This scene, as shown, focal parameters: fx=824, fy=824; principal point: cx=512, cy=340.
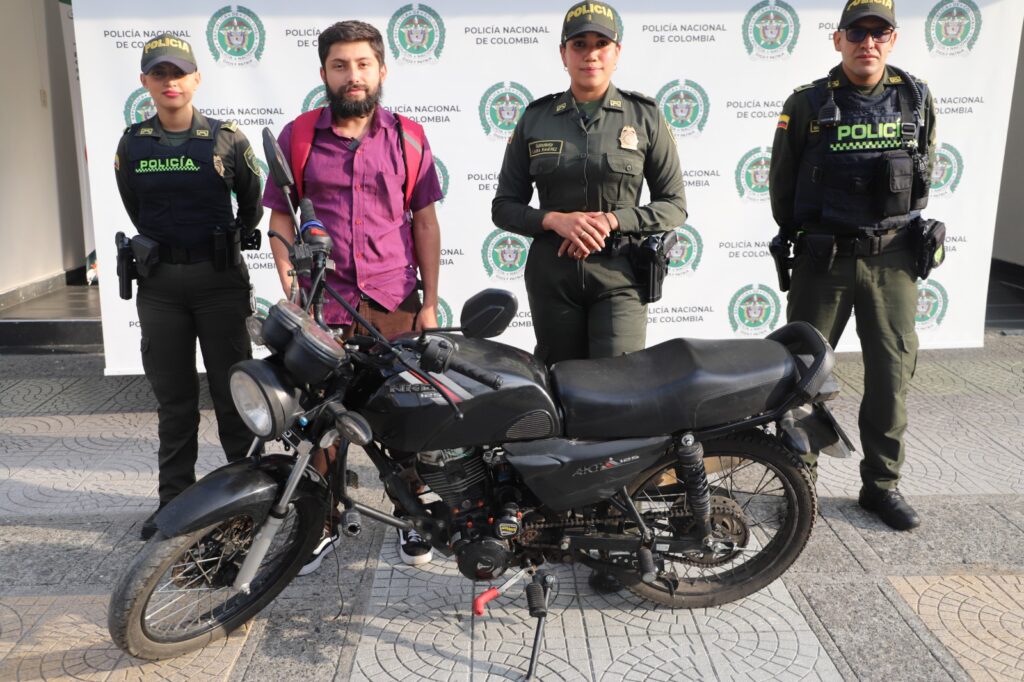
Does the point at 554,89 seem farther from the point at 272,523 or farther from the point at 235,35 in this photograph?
the point at 272,523

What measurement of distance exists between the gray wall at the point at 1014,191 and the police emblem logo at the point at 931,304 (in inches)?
132

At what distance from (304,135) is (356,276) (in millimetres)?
Result: 572

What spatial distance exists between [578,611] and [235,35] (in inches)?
151

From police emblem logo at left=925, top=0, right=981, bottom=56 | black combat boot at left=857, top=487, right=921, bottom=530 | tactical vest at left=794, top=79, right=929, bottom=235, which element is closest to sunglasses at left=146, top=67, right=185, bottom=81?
tactical vest at left=794, top=79, right=929, bottom=235

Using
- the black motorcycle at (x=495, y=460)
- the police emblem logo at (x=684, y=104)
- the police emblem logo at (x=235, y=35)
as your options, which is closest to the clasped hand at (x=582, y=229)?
the black motorcycle at (x=495, y=460)

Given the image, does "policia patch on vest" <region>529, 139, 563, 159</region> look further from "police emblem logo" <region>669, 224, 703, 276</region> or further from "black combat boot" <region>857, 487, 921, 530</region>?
"police emblem logo" <region>669, 224, 703, 276</region>

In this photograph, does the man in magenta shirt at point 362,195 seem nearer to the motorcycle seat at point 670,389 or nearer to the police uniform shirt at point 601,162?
the police uniform shirt at point 601,162

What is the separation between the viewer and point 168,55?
3262 millimetres

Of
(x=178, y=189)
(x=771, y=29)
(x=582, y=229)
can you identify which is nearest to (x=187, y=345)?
(x=178, y=189)

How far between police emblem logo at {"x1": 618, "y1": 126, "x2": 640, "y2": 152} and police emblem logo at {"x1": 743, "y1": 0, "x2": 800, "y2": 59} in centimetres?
229

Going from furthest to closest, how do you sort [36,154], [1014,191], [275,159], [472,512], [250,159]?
1. [1014,191]
2. [36,154]
3. [250,159]
4. [472,512]
5. [275,159]

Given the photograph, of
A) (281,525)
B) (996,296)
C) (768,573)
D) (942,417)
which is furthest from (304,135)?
(996,296)

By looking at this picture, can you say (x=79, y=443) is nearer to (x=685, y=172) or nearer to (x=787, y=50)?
(x=685, y=172)

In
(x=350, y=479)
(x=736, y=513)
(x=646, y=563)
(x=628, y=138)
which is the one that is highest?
(x=628, y=138)
